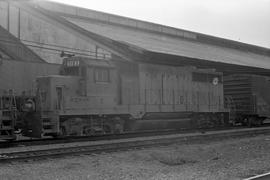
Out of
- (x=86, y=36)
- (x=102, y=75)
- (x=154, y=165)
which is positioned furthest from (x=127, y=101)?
(x=154, y=165)

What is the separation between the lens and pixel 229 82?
2642 centimetres

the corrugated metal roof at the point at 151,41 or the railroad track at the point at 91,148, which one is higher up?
the corrugated metal roof at the point at 151,41

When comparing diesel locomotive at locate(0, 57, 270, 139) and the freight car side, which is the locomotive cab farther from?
the freight car side

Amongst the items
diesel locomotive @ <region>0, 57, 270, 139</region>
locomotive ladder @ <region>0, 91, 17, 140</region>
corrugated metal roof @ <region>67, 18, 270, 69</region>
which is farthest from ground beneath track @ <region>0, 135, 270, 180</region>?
corrugated metal roof @ <region>67, 18, 270, 69</region>

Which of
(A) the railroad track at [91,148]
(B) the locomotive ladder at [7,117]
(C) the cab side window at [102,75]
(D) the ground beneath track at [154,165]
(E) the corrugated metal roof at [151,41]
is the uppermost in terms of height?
(E) the corrugated metal roof at [151,41]

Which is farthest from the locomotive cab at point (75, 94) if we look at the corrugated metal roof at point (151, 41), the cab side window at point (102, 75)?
the corrugated metal roof at point (151, 41)

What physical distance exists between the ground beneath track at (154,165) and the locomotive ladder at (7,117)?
3683 millimetres

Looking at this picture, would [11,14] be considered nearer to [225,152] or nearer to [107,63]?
[107,63]

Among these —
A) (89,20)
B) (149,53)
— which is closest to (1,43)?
(89,20)

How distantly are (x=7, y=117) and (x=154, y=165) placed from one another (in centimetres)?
625

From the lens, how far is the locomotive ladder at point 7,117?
1395 cm

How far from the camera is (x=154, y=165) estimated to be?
1029cm

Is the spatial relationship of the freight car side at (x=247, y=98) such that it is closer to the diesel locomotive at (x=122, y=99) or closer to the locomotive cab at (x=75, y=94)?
the diesel locomotive at (x=122, y=99)

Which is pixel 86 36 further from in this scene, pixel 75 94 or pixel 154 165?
pixel 154 165
